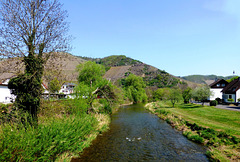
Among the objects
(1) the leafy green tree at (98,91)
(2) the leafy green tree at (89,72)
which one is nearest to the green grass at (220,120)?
(1) the leafy green tree at (98,91)

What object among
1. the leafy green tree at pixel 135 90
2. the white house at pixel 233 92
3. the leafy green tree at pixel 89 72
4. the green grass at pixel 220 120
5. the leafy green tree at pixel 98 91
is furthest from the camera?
the leafy green tree at pixel 135 90

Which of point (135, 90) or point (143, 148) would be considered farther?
point (135, 90)

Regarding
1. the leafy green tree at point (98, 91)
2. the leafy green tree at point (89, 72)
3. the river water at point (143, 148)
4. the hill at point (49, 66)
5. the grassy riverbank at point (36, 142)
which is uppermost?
the leafy green tree at point (89, 72)

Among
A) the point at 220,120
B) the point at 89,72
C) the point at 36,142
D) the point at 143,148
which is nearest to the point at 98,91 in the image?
the point at 143,148

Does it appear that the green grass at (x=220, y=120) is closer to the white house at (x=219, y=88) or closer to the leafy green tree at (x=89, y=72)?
the leafy green tree at (x=89, y=72)

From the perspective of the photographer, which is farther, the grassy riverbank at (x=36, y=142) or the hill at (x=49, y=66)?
the hill at (x=49, y=66)

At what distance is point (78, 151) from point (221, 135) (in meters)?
13.3

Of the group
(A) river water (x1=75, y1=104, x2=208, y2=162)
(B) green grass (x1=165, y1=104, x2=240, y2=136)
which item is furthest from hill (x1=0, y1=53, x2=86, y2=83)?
(B) green grass (x1=165, y1=104, x2=240, y2=136)

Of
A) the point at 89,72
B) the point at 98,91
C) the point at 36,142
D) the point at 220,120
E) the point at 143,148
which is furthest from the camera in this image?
the point at 89,72

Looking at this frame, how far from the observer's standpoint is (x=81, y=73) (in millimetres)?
52594

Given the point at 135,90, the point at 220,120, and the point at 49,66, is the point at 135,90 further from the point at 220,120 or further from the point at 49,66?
the point at 49,66

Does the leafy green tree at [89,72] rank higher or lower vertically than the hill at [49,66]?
higher

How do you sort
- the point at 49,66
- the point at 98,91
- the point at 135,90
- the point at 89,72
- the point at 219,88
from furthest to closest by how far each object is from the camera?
the point at 135,90
the point at 219,88
the point at 89,72
the point at 98,91
the point at 49,66

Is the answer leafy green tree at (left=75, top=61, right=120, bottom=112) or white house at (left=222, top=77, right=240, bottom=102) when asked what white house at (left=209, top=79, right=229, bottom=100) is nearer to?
white house at (left=222, top=77, right=240, bottom=102)
